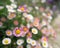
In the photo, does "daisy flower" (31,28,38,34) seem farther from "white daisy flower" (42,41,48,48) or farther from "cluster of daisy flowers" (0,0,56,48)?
"white daisy flower" (42,41,48,48)

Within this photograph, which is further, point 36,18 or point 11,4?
point 36,18

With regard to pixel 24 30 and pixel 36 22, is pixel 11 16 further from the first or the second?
pixel 36 22

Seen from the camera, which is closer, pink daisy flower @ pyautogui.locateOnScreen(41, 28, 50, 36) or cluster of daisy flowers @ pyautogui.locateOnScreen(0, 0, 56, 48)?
cluster of daisy flowers @ pyautogui.locateOnScreen(0, 0, 56, 48)

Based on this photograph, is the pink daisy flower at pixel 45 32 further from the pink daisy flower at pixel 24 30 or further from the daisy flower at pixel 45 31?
the pink daisy flower at pixel 24 30

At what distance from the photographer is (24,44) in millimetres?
2145

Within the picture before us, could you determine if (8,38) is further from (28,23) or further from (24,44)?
(28,23)

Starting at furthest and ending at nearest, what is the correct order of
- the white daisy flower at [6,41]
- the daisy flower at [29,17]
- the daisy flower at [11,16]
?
1. the daisy flower at [29,17]
2. the daisy flower at [11,16]
3. the white daisy flower at [6,41]

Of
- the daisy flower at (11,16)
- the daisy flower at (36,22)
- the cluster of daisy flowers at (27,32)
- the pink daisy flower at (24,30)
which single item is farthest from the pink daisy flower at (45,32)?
the daisy flower at (11,16)

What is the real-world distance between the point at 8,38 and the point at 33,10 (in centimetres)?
73

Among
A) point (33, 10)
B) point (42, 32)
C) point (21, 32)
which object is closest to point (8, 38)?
point (21, 32)

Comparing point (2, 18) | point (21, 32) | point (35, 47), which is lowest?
point (35, 47)

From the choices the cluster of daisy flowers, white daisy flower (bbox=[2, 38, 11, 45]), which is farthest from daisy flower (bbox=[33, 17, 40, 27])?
white daisy flower (bbox=[2, 38, 11, 45])

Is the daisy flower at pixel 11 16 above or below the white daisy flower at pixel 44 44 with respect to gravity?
above

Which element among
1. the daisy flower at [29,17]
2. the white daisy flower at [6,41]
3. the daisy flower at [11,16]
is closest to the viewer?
the white daisy flower at [6,41]
